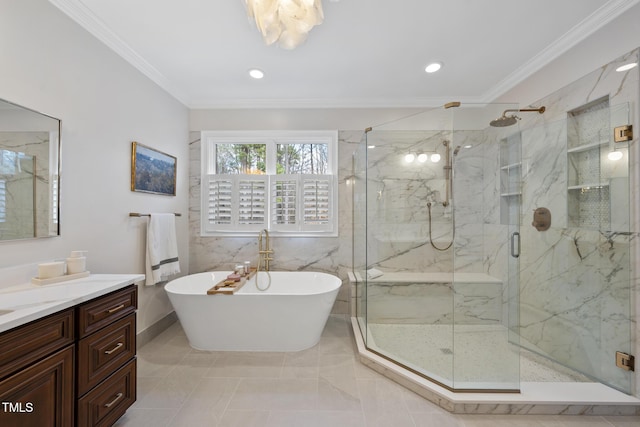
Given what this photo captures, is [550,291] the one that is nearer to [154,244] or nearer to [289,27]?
[289,27]

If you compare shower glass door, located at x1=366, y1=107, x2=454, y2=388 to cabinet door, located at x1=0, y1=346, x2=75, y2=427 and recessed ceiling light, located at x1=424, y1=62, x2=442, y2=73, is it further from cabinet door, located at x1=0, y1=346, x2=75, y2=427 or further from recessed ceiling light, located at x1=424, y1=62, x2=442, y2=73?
cabinet door, located at x1=0, y1=346, x2=75, y2=427

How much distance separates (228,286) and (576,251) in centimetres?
290

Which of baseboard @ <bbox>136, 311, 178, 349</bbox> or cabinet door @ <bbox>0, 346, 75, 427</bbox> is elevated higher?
cabinet door @ <bbox>0, 346, 75, 427</bbox>

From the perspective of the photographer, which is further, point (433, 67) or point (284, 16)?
point (433, 67)

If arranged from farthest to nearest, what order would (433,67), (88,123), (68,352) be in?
(433,67)
(88,123)
(68,352)

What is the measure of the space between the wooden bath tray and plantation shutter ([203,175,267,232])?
1.88ft

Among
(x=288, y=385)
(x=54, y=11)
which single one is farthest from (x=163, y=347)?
(x=54, y=11)

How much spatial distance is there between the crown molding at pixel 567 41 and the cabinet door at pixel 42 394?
12.0 ft

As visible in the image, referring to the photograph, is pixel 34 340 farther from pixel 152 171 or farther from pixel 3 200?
pixel 152 171

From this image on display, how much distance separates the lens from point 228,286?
2338 mm

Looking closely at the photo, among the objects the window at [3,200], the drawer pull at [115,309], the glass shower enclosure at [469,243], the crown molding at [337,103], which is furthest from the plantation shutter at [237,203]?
the window at [3,200]

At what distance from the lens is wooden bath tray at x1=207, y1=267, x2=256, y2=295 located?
2057 mm

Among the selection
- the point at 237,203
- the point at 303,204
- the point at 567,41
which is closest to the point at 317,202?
the point at 303,204

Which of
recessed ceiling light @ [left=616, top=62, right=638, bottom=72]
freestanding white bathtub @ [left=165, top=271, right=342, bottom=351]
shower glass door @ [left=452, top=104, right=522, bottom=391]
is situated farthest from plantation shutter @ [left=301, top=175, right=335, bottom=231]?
recessed ceiling light @ [left=616, top=62, right=638, bottom=72]
